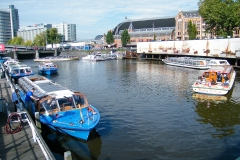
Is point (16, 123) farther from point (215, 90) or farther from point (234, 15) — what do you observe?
point (234, 15)

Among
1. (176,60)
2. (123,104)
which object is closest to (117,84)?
(123,104)

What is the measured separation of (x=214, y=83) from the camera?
3375 cm

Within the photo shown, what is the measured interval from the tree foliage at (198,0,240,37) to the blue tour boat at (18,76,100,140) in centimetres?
6672

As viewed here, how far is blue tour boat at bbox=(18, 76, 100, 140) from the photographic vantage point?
18359 mm

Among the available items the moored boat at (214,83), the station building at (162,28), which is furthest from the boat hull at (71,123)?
the station building at (162,28)

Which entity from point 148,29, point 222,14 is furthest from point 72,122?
point 148,29

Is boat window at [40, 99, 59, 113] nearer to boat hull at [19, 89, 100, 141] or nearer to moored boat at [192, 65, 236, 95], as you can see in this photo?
boat hull at [19, 89, 100, 141]

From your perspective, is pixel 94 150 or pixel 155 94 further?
pixel 155 94

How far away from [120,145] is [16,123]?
827 cm

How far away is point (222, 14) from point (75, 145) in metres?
70.5

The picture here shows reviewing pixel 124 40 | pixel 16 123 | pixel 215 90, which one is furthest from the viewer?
pixel 124 40

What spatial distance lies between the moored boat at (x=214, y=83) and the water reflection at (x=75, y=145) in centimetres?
1909

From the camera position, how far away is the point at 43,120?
19109 mm

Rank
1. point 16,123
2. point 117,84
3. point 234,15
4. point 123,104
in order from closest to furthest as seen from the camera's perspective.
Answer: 1. point 16,123
2. point 123,104
3. point 117,84
4. point 234,15
